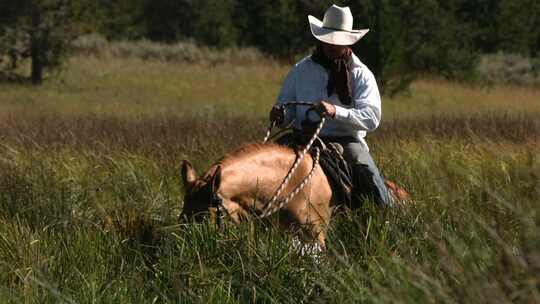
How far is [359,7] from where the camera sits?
24375mm

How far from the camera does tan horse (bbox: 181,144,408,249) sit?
559 cm

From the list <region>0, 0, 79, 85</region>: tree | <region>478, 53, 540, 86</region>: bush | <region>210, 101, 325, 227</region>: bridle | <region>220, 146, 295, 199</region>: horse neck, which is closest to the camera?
<region>210, 101, 325, 227</region>: bridle

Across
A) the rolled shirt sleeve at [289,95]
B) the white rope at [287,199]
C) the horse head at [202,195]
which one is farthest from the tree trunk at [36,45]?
the horse head at [202,195]

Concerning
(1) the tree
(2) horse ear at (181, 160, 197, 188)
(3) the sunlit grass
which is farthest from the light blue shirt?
(1) the tree

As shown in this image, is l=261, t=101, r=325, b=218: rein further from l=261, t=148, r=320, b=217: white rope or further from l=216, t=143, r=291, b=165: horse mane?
l=216, t=143, r=291, b=165: horse mane

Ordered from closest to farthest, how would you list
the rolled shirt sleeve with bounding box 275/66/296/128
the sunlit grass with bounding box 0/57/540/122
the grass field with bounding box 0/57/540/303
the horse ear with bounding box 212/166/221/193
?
the grass field with bounding box 0/57/540/303 < the horse ear with bounding box 212/166/221/193 < the rolled shirt sleeve with bounding box 275/66/296/128 < the sunlit grass with bounding box 0/57/540/122

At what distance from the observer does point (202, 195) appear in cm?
557

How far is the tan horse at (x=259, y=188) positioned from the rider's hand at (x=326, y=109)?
0.29m

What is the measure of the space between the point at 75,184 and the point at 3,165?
67 cm

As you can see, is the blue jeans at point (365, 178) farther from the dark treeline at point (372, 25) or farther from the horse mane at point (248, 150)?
the dark treeline at point (372, 25)

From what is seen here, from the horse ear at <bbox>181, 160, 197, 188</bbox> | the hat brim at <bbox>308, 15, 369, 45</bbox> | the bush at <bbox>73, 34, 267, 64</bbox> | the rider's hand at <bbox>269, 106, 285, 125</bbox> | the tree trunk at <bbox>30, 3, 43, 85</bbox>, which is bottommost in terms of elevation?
the bush at <bbox>73, 34, 267, 64</bbox>

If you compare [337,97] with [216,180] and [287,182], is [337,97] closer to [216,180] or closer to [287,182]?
[287,182]

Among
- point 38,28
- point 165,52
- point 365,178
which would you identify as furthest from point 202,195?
point 165,52

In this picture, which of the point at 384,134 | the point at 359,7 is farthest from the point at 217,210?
the point at 359,7
